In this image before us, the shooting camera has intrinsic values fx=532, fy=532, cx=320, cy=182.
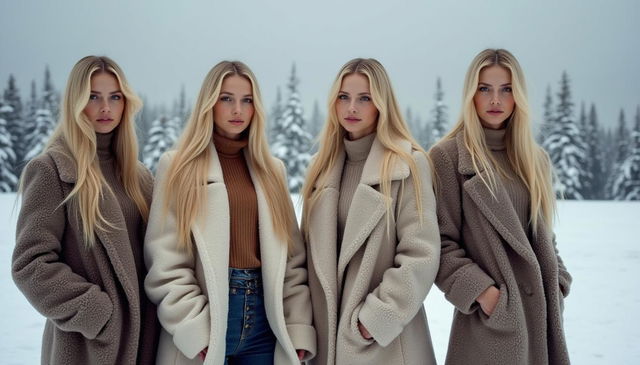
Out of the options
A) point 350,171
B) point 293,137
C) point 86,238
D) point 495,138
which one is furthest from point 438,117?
point 86,238

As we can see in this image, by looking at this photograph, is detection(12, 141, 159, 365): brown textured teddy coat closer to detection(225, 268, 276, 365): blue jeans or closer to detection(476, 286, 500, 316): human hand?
detection(225, 268, 276, 365): blue jeans

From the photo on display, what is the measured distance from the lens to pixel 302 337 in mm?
2971

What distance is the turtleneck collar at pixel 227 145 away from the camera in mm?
3211

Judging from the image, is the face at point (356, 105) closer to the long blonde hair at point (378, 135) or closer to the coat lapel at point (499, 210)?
the long blonde hair at point (378, 135)

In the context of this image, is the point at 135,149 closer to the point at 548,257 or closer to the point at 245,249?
the point at 245,249

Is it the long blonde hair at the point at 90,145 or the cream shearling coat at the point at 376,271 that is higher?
the long blonde hair at the point at 90,145

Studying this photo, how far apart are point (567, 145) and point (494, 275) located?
84.8 feet

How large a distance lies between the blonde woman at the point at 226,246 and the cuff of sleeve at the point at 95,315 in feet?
0.82

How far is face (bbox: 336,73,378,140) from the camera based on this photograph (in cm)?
314

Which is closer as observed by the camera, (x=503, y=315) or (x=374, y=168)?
(x=503, y=315)

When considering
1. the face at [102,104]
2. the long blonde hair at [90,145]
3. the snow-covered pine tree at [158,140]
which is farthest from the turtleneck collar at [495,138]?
the snow-covered pine tree at [158,140]

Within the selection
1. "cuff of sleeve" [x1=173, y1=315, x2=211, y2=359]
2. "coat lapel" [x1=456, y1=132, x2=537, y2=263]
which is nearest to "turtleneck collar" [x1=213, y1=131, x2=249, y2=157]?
"cuff of sleeve" [x1=173, y1=315, x2=211, y2=359]

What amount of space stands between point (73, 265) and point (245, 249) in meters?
0.89

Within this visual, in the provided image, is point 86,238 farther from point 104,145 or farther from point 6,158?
point 6,158
